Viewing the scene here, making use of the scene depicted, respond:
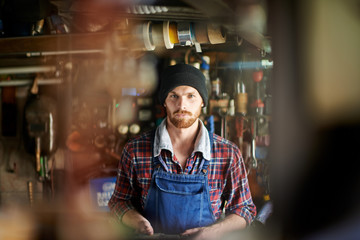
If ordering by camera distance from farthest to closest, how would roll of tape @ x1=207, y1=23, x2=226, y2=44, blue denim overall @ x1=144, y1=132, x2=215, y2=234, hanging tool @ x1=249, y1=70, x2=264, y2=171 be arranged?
1. hanging tool @ x1=249, y1=70, x2=264, y2=171
2. blue denim overall @ x1=144, y1=132, x2=215, y2=234
3. roll of tape @ x1=207, y1=23, x2=226, y2=44

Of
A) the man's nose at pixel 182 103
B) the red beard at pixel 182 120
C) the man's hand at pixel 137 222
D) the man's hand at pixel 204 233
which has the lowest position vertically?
the man's hand at pixel 204 233

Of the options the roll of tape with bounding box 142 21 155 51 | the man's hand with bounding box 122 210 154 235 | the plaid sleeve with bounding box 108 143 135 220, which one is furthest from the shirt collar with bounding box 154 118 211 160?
the roll of tape with bounding box 142 21 155 51

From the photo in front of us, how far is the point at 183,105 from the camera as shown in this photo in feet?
4.06

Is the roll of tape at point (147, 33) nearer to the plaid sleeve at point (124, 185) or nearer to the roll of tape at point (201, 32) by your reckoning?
the roll of tape at point (201, 32)

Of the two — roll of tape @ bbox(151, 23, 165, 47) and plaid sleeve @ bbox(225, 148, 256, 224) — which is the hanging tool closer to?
plaid sleeve @ bbox(225, 148, 256, 224)

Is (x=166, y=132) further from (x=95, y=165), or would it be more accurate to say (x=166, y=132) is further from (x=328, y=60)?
(x=95, y=165)

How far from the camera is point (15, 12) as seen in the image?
4.36 ft

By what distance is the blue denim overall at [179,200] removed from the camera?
1.20 m

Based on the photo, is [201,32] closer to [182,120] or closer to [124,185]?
[182,120]

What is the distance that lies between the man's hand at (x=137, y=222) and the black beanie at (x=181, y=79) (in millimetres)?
519

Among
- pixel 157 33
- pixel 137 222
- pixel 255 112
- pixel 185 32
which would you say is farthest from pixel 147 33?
pixel 255 112

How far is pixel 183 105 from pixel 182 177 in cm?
31

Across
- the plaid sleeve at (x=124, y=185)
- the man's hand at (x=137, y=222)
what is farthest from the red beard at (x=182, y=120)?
the man's hand at (x=137, y=222)

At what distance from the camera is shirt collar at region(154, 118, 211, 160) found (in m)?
1.25
